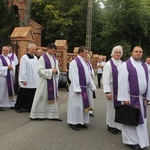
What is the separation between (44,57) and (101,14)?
3883cm

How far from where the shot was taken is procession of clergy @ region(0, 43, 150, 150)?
5.77m

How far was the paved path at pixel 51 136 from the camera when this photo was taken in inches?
233

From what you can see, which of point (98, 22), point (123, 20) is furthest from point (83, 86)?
point (123, 20)

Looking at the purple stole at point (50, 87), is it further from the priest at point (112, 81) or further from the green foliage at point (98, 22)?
the green foliage at point (98, 22)

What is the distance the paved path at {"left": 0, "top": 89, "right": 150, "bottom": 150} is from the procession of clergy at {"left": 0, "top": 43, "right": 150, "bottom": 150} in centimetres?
28

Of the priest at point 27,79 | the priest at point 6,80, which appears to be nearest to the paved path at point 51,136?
the priest at point 27,79

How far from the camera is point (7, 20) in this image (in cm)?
2073

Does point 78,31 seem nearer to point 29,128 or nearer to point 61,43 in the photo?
point 61,43

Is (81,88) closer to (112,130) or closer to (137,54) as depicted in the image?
(112,130)

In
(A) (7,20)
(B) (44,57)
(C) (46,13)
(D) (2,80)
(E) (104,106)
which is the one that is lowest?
(E) (104,106)

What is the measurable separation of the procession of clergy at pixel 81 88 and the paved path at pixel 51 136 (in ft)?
0.93

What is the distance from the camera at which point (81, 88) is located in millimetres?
7289

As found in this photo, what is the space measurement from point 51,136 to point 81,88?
55.1 inches

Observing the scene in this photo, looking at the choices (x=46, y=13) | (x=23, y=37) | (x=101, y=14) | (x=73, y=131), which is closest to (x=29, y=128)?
(x=73, y=131)
